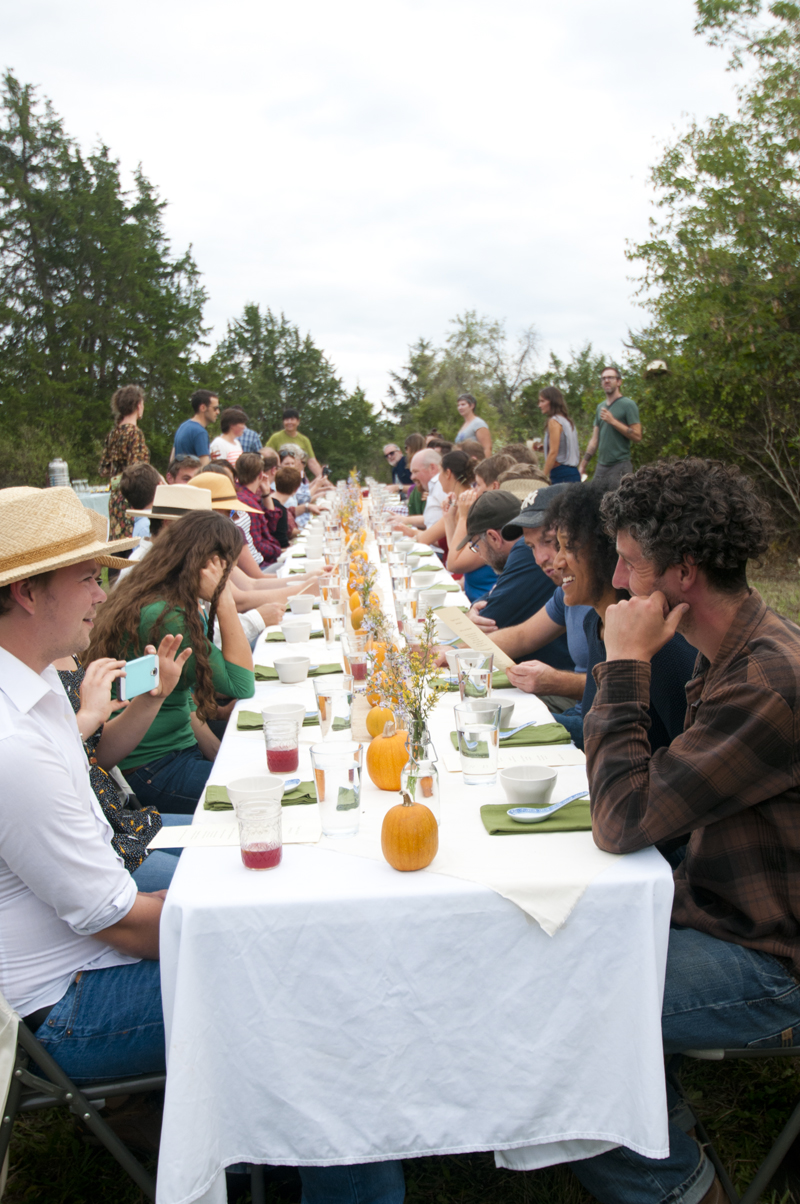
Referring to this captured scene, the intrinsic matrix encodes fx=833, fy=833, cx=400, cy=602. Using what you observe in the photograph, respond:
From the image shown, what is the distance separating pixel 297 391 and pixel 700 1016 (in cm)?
4366

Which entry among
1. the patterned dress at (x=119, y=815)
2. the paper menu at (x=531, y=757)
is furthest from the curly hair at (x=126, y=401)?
the paper menu at (x=531, y=757)

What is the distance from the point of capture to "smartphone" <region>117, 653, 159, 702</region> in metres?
2.23

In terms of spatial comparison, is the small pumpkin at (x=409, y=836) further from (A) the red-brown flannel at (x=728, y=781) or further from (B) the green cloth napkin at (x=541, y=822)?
(A) the red-brown flannel at (x=728, y=781)

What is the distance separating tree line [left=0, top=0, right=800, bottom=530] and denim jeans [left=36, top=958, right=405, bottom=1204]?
880 cm

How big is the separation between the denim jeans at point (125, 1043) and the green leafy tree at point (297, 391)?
121 ft

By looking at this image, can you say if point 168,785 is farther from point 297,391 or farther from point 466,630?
point 297,391

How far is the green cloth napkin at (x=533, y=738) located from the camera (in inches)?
87.4

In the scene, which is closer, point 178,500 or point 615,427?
point 178,500

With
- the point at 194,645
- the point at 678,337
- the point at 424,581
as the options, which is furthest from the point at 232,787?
the point at 678,337

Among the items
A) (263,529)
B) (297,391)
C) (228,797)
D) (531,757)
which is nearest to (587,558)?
(531,757)

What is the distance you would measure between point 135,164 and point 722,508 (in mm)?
31930

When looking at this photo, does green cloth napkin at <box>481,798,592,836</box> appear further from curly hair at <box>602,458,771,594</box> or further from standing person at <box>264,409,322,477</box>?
standing person at <box>264,409,322,477</box>

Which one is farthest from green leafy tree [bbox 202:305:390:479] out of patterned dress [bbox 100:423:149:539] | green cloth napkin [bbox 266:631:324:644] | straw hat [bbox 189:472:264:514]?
green cloth napkin [bbox 266:631:324:644]

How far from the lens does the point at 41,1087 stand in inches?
60.4
